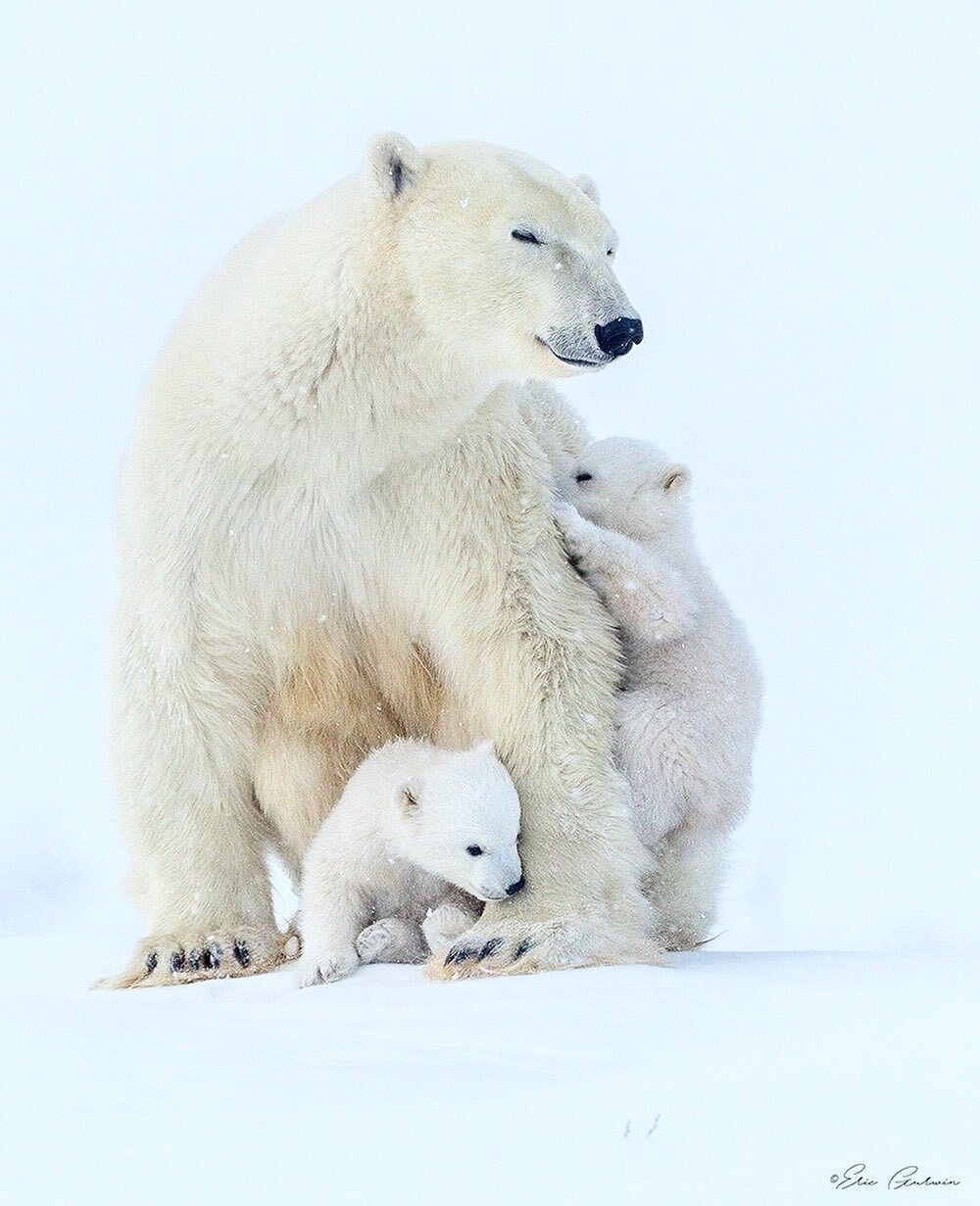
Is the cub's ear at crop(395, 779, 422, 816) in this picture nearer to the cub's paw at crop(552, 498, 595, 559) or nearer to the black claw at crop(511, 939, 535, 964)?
the black claw at crop(511, 939, 535, 964)

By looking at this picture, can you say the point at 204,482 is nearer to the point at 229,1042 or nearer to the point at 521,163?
the point at 521,163

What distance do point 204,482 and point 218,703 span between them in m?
0.64

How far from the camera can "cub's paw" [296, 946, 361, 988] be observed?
175 inches

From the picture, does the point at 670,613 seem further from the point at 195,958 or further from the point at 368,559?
the point at 195,958

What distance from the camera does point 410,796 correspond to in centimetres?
459

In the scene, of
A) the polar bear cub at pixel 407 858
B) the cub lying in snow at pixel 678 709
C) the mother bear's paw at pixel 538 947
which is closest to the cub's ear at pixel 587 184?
the cub lying in snow at pixel 678 709

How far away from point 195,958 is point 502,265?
2090mm

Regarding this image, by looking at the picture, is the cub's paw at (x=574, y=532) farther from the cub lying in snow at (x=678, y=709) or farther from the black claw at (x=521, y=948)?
the black claw at (x=521, y=948)

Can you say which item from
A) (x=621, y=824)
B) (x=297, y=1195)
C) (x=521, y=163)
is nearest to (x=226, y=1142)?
(x=297, y=1195)

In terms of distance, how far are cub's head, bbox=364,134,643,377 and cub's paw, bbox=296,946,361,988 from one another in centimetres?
161

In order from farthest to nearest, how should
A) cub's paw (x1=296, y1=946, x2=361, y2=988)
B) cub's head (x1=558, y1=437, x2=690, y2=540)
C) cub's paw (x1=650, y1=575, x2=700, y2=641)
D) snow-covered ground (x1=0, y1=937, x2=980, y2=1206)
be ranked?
cub's head (x1=558, y1=437, x2=690, y2=540) → cub's paw (x1=650, y1=575, x2=700, y2=641) → cub's paw (x1=296, y1=946, x2=361, y2=988) → snow-covered ground (x1=0, y1=937, x2=980, y2=1206)

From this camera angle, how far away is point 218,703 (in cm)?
488

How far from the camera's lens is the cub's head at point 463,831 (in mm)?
4539

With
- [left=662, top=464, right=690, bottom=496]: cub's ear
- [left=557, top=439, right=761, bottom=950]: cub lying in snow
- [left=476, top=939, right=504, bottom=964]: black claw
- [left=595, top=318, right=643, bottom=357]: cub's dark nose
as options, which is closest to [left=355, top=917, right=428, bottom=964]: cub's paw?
[left=476, top=939, right=504, bottom=964]: black claw
